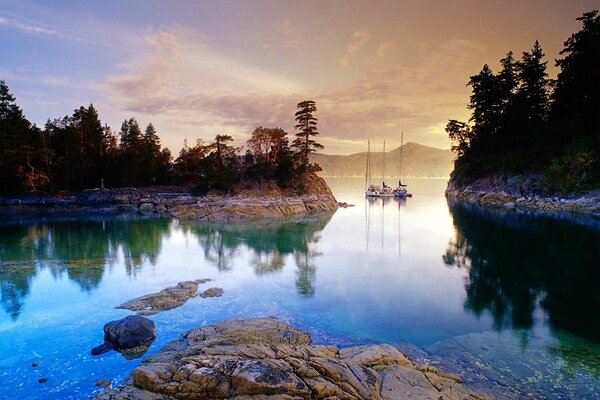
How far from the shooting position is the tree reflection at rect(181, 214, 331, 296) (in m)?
22.1

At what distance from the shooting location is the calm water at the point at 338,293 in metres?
10.2

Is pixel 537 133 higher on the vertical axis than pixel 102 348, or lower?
higher

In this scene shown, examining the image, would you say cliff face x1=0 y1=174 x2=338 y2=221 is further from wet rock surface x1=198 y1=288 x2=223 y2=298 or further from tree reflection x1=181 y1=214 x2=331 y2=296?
wet rock surface x1=198 y1=288 x2=223 y2=298

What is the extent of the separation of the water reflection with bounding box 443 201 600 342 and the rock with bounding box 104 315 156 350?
12.4m

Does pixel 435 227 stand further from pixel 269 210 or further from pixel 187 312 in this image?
pixel 187 312

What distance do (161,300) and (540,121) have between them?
66841mm

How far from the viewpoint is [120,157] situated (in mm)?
64688

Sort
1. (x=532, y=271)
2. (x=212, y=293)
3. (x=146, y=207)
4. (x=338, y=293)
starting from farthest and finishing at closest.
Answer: (x=146, y=207), (x=532, y=271), (x=338, y=293), (x=212, y=293)

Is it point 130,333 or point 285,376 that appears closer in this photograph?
point 285,376

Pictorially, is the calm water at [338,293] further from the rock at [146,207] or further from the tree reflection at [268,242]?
the rock at [146,207]

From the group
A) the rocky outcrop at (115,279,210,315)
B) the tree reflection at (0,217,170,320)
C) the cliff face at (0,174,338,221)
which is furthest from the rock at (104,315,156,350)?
the cliff face at (0,174,338,221)

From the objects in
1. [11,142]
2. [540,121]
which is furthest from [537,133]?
[11,142]

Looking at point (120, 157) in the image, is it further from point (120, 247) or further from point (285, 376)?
point (285, 376)

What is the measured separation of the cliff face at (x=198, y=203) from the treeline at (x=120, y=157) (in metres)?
2.39
